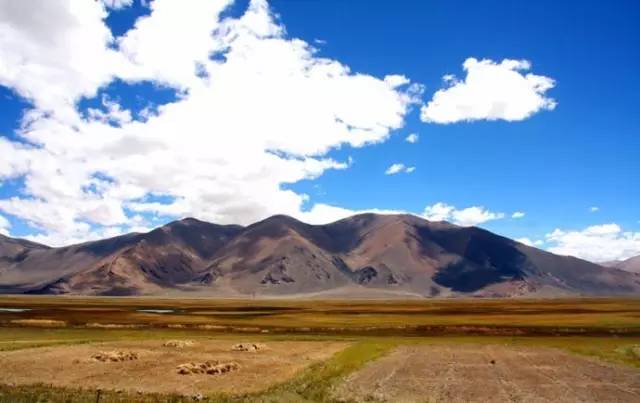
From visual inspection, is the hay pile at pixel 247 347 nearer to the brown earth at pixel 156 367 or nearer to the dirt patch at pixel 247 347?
the dirt patch at pixel 247 347

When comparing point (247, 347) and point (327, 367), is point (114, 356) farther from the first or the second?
point (327, 367)

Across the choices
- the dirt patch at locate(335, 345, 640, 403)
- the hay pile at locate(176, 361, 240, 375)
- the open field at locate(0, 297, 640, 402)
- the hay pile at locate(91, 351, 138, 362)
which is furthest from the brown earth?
the dirt patch at locate(335, 345, 640, 403)

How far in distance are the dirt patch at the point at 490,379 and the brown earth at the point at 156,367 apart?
6103 mm

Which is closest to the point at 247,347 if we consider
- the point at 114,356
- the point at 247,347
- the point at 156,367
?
the point at 247,347

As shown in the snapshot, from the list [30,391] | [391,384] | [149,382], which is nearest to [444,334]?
[391,384]

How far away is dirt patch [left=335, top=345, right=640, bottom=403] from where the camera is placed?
31.8 metres

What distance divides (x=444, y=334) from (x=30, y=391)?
181 ft

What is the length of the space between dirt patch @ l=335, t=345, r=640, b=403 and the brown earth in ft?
20.0

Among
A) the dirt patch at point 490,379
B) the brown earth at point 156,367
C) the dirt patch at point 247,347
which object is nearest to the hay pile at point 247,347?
the dirt patch at point 247,347

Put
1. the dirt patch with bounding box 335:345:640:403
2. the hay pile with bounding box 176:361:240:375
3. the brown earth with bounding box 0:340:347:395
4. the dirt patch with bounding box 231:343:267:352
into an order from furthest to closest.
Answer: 1. the dirt patch with bounding box 231:343:267:352
2. the hay pile with bounding box 176:361:240:375
3. the brown earth with bounding box 0:340:347:395
4. the dirt patch with bounding box 335:345:640:403

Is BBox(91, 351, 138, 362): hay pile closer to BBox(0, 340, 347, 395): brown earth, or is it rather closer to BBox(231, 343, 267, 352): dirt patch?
BBox(0, 340, 347, 395): brown earth

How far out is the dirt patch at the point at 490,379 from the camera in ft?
104

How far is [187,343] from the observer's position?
55375mm

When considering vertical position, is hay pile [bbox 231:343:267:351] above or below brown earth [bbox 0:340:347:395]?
above
